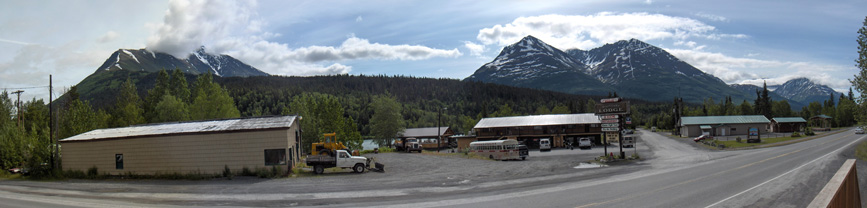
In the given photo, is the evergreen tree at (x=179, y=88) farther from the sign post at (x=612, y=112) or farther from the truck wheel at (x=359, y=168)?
the sign post at (x=612, y=112)

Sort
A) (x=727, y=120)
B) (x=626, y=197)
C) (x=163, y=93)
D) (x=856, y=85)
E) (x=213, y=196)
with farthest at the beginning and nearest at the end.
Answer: (x=727, y=120)
(x=163, y=93)
(x=856, y=85)
(x=213, y=196)
(x=626, y=197)

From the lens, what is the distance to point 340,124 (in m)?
72.5

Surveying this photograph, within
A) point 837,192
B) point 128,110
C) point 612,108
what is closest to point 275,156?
point 612,108

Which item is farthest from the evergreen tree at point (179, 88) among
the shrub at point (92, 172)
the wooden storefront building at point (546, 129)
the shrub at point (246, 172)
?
the wooden storefront building at point (546, 129)

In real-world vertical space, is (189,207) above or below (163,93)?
below

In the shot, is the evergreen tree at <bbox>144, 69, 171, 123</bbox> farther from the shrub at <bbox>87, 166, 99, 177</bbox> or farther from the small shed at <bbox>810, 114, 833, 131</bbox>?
the small shed at <bbox>810, 114, 833, 131</bbox>

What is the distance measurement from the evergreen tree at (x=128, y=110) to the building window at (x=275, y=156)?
1619 inches

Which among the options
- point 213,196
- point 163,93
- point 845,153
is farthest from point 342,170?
point 163,93

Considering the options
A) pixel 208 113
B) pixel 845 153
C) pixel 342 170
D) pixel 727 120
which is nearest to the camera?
pixel 342 170

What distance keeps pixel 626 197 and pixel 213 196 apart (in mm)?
18932

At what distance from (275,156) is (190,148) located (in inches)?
266

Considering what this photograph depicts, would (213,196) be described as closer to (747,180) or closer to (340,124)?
(747,180)

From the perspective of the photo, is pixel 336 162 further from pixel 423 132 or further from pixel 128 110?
pixel 423 132

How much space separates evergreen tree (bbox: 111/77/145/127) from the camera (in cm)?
6475
